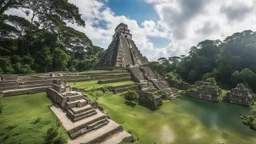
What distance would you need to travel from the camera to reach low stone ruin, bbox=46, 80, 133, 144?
544 cm

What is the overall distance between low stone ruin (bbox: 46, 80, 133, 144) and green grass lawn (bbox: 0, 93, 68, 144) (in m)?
0.39

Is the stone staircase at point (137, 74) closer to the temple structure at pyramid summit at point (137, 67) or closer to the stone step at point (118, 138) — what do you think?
the temple structure at pyramid summit at point (137, 67)

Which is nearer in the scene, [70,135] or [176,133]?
[70,135]

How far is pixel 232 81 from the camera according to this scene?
72.4 ft

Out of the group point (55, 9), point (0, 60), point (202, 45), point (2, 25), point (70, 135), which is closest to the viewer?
point (70, 135)

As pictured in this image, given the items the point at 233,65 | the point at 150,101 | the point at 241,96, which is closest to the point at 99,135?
the point at 150,101

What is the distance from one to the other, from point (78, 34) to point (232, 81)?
29.5 metres

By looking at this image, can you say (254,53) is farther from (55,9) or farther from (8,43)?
(8,43)

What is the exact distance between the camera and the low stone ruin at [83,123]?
17.8 feet

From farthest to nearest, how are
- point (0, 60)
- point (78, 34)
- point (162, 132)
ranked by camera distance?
point (78, 34) → point (0, 60) → point (162, 132)

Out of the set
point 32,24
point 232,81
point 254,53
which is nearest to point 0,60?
point 32,24

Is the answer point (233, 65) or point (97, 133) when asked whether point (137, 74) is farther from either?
point (233, 65)

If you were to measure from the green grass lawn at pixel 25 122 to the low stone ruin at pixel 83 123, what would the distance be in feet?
1.29

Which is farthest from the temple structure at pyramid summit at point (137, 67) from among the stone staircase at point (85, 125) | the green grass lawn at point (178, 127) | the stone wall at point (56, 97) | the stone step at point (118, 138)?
the stone wall at point (56, 97)
